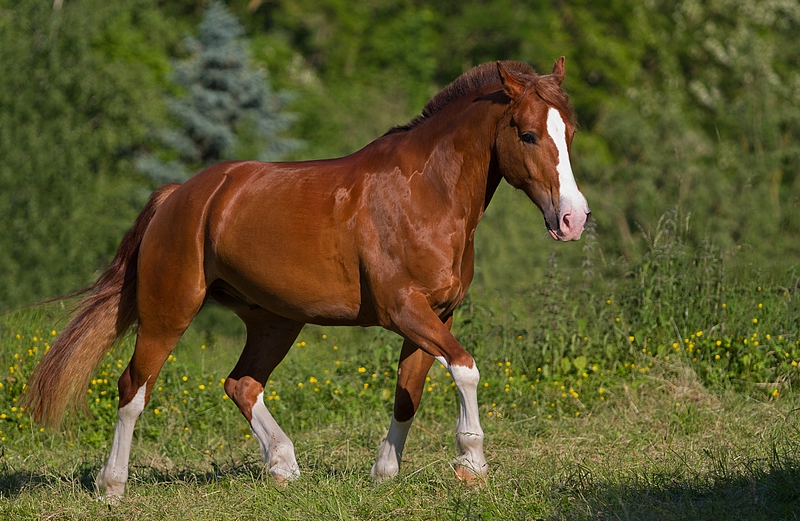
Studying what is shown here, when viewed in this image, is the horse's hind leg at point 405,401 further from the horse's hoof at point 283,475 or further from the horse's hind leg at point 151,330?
the horse's hind leg at point 151,330

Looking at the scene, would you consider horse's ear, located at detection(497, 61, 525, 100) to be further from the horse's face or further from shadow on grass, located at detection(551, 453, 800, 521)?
shadow on grass, located at detection(551, 453, 800, 521)

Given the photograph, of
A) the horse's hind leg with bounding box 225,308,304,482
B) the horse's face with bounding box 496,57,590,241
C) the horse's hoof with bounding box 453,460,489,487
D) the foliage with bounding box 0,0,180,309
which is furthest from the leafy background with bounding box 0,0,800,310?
the horse's hoof with bounding box 453,460,489,487

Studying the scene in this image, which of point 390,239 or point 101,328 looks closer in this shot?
point 390,239

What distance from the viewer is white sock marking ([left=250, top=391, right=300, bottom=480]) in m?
5.31

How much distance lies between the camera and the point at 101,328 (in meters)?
5.77

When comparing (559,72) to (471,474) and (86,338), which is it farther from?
(86,338)

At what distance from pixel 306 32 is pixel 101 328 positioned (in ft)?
117

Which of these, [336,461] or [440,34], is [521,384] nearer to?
[336,461]

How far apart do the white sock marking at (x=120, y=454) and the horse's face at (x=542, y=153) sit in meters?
2.51

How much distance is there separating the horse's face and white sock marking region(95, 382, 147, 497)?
A: 251cm

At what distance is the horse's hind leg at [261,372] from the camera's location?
18.0 ft

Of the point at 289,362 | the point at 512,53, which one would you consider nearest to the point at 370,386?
the point at 289,362

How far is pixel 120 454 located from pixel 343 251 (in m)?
1.75

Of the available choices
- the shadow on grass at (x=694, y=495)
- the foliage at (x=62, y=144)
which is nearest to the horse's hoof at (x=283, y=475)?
the shadow on grass at (x=694, y=495)
